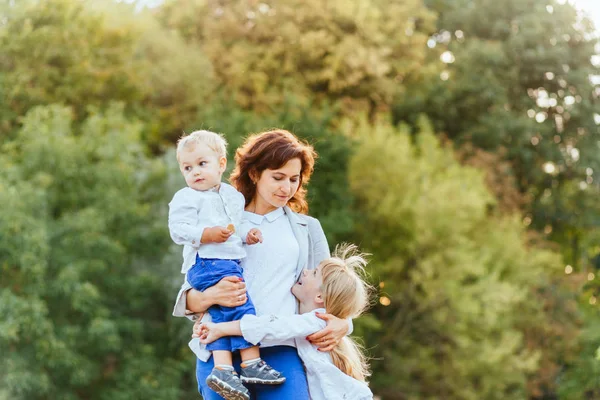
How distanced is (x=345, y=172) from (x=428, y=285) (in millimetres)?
3221

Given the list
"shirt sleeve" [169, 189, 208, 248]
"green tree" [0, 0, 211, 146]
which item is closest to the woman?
"shirt sleeve" [169, 189, 208, 248]

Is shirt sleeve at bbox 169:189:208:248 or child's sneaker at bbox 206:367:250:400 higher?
shirt sleeve at bbox 169:189:208:248

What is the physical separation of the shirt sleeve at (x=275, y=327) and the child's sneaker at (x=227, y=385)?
0.15 m

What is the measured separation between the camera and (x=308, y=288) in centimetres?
379

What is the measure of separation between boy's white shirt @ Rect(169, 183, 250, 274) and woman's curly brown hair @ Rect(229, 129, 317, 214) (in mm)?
120

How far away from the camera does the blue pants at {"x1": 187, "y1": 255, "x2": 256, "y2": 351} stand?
3613mm

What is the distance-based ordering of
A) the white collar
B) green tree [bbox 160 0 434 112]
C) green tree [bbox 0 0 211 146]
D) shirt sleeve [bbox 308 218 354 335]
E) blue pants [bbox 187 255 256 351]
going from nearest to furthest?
blue pants [bbox 187 255 256 351], the white collar, shirt sleeve [bbox 308 218 354 335], green tree [bbox 0 0 211 146], green tree [bbox 160 0 434 112]

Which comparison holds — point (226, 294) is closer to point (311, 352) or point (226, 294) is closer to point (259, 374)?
point (259, 374)

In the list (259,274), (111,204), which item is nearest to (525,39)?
(111,204)

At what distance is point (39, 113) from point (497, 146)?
43.5 feet

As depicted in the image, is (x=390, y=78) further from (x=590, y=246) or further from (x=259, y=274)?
(x=259, y=274)

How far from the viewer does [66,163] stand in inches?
728

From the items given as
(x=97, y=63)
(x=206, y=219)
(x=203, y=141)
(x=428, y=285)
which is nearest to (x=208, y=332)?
(x=206, y=219)

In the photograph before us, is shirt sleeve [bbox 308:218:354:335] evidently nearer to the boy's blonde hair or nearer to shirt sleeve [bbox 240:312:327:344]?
shirt sleeve [bbox 240:312:327:344]
